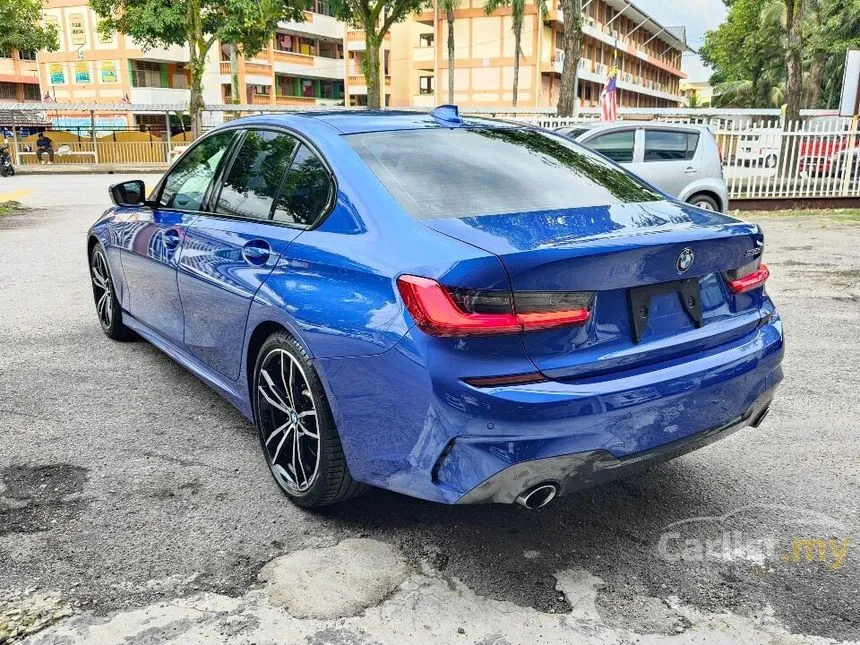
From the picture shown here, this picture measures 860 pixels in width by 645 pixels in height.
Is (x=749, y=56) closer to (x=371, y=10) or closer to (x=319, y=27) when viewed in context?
(x=319, y=27)

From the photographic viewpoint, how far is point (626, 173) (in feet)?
11.8

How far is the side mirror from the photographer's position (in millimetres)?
4676

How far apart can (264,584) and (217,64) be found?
5274 centimetres

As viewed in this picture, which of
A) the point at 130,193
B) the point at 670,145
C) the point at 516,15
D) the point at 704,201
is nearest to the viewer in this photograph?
the point at 130,193

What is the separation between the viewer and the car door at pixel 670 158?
1138 centimetres

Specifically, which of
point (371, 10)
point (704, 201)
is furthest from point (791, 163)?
point (371, 10)

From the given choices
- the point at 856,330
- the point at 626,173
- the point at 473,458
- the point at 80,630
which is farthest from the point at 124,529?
the point at 856,330

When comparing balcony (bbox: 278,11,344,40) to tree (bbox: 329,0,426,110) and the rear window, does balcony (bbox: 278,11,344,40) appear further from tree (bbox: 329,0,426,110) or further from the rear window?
the rear window

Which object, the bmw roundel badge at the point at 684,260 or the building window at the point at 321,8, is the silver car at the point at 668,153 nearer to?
the bmw roundel badge at the point at 684,260

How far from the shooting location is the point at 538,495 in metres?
2.43

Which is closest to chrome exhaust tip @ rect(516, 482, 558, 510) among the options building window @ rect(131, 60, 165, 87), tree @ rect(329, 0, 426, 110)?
tree @ rect(329, 0, 426, 110)

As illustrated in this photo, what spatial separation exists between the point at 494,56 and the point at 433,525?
167 ft

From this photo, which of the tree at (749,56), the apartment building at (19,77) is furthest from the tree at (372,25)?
the apartment building at (19,77)

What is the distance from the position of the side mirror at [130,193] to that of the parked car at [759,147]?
1352 cm
